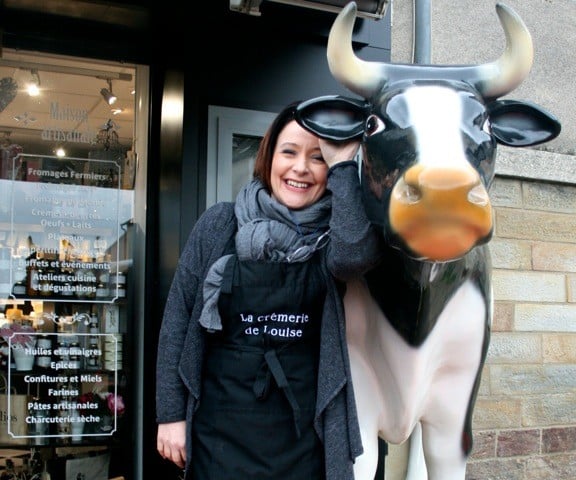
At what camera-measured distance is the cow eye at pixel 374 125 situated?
1.80m

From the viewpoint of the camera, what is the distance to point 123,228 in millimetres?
3414

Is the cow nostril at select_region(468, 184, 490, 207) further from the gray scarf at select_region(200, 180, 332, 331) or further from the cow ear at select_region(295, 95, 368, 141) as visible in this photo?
the gray scarf at select_region(200, 180, 332, 331)

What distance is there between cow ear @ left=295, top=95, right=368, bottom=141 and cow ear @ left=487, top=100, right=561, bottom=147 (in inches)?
14.1

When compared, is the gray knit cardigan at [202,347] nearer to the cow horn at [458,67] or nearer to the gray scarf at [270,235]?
the gray scarf at [270,235]

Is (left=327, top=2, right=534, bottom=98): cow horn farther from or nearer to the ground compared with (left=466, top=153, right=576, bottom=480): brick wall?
farther from the ground

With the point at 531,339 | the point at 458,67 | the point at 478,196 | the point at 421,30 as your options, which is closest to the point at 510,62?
the point at 458,67

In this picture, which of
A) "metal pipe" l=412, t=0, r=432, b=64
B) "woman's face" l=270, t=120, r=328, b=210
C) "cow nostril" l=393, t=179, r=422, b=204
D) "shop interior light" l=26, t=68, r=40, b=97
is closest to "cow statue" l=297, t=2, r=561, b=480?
"cow nostril" l=393, t=179, r=422, b=204

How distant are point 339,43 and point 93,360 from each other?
2.07 m

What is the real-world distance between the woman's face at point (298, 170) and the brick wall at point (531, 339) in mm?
2120

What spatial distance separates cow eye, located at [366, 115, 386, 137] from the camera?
1802 millimetres

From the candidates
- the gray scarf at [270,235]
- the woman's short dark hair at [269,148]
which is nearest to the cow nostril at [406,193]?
the gray scarf at [270,235]

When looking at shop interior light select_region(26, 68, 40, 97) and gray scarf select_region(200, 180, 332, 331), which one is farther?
shop interior light select_region(26, 68, 40, 97)

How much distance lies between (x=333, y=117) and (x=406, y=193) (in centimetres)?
48

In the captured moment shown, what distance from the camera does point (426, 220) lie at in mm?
1527
